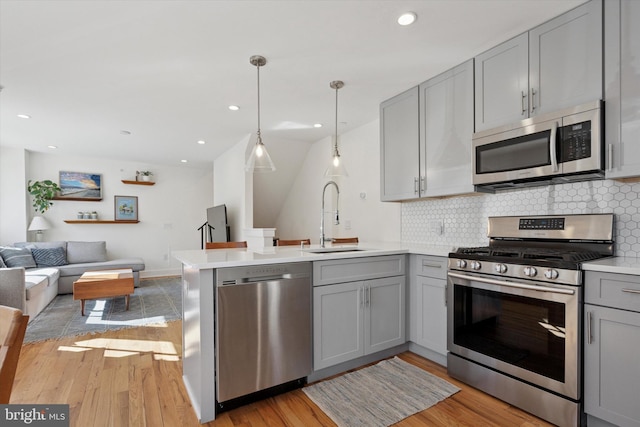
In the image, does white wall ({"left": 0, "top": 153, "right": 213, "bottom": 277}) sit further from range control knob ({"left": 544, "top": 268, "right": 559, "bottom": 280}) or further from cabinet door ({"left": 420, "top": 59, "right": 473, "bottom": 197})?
range control knob ({"left": 544, "top": 268, "right": 559, "bottom": 280})

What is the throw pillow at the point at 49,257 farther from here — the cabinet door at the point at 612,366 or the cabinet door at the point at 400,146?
the cabinet door at the point at 612,366

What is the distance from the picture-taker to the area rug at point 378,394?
185cm

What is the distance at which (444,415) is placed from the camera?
1.87 m

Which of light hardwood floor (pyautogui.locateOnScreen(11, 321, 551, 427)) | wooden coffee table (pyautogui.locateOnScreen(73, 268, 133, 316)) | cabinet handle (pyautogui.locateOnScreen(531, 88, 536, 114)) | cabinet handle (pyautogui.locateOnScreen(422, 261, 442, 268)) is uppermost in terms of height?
cabinet handle (pyautogui.locateOnScreen(531, 88, 536, 114))

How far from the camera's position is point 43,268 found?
4.87 m

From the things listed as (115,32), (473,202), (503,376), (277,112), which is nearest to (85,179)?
(277,112)

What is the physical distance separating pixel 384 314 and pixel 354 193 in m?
2.07

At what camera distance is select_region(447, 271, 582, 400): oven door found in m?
1.70

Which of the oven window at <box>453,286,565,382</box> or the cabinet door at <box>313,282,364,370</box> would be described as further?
the cabinet door at <box>313,282,364,370</box>

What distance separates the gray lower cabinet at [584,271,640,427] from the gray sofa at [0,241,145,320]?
15.9 ft

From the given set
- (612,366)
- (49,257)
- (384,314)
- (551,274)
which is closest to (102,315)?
(49,257)

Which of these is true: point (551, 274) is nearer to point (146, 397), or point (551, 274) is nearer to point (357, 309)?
point (357, 309)

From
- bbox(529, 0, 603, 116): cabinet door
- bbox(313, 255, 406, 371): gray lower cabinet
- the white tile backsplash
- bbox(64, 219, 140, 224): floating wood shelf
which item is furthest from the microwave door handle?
bbox(64, 219, 140, 224): floating wood shelf

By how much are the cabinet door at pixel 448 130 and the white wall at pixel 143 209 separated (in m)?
5.79
